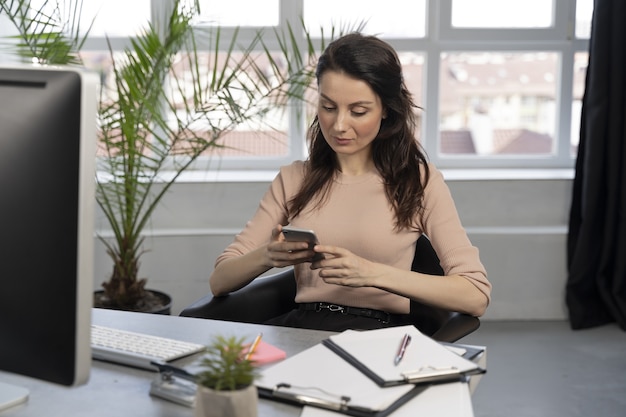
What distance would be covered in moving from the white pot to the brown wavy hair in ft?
4.02

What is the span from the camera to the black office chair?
7.09 ft

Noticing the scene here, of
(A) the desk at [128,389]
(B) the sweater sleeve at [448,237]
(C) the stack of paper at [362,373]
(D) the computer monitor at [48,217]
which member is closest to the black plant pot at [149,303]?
(B) the sweater sleeve at [448,237]

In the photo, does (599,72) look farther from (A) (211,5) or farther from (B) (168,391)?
(B) (168,391)

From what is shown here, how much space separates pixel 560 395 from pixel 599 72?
1.53 m

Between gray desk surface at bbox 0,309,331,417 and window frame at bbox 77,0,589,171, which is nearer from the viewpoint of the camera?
gray desk surface at bbox 0,309,331,417

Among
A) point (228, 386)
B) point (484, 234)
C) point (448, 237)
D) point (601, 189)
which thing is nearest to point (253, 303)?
point (448, 237)

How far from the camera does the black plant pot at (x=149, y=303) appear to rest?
3.58m

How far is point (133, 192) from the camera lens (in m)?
3.46

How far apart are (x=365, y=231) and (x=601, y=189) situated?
2.20 metres

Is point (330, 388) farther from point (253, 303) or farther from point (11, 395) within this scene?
point (253, 303)

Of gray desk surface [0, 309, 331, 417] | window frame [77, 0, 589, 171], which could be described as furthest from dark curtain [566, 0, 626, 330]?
gray desk surface [0, 309, 331, 417]

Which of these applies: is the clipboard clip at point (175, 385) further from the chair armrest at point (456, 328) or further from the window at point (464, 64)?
the window at point (464, 64)

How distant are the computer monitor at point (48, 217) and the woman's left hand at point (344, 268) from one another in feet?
3.15

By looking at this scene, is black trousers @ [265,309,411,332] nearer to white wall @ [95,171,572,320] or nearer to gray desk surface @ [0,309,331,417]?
gray desk surface @ [0,309,331,417]
